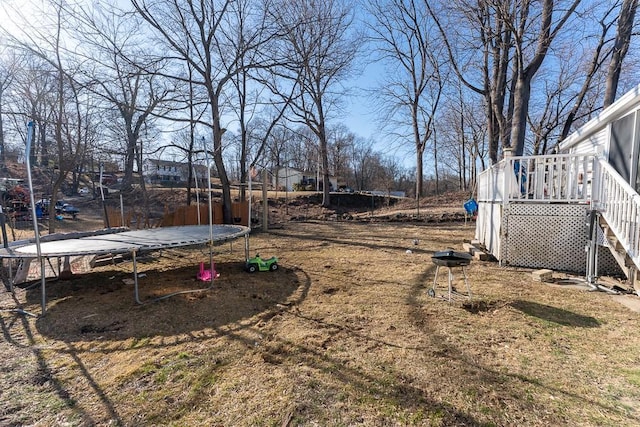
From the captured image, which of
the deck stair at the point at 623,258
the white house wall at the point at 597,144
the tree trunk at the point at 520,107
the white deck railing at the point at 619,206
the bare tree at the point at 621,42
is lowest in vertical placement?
the deck stair at the point at 623,258

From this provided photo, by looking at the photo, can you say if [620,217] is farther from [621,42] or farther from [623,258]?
[621,42]

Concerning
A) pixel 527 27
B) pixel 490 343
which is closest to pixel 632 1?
pixel 527 27

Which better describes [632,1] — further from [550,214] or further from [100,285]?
[100,285]

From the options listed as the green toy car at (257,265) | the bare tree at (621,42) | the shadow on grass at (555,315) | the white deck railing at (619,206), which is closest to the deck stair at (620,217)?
the white deck railing at (619,206)

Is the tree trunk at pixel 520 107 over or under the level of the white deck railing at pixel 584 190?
over

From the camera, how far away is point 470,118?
75.5ft

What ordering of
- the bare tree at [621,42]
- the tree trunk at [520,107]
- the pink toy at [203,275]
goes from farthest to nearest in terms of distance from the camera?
the tree trunk at [520,107] → the bare tree at [621,42] → the pink toy at [203,275]

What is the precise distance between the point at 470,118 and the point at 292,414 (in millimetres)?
25591

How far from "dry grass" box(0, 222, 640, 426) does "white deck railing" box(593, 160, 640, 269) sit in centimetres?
86

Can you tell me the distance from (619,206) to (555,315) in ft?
7.83

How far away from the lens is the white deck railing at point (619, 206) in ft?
13.5

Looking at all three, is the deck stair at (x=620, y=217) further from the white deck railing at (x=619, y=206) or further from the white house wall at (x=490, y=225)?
the white house wall at (x=490, y=225)

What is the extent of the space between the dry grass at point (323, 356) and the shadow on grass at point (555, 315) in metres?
0.02

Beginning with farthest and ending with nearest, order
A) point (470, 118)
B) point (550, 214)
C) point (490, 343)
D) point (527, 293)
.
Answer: point (470, 118) < point (550, 214) < point (527, 293) < point (490, 343)
